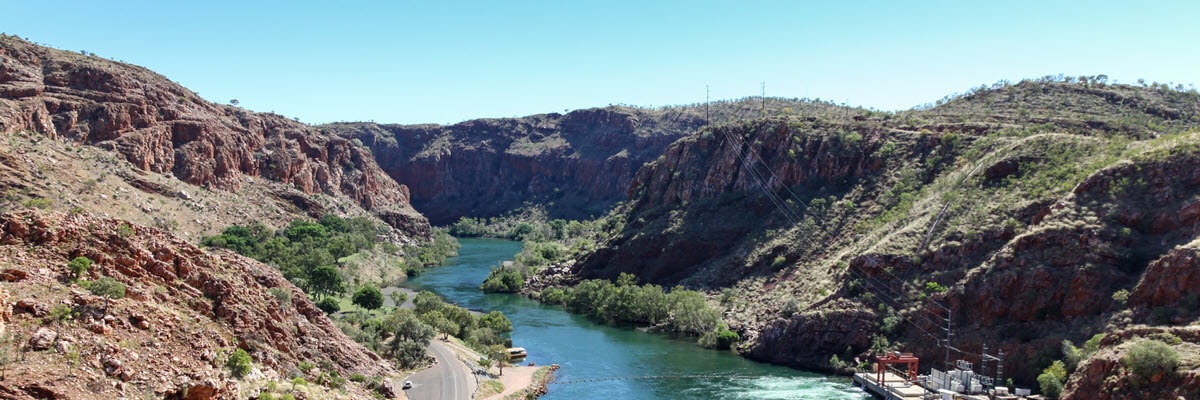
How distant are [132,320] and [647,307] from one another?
6881cm

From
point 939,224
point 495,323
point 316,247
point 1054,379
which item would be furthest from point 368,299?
point 1054,379

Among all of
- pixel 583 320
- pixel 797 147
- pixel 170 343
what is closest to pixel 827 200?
pixel 797 147

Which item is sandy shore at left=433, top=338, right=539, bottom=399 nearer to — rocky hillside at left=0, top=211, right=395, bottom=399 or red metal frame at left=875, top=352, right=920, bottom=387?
rocky hillside at left=0, top=211, right=395, bottom=399

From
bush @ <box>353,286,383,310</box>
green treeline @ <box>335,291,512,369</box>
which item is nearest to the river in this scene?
green treeline @ <box>335,291,512,369</box>

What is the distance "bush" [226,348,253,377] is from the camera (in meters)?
39.2

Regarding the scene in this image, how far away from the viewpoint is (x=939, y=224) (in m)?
82.9

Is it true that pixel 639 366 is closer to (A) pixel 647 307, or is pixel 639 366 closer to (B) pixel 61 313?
(A) pixel 647 307

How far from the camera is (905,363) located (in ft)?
236

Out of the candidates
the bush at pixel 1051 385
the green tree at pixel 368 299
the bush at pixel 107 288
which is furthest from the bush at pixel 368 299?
the bush at pixel 1051 385

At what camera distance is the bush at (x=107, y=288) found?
36094mm

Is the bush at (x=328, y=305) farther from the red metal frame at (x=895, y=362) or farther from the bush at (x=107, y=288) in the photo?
the red metal frame at (x=895, y=362)

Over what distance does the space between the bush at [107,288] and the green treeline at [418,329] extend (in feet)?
92.5

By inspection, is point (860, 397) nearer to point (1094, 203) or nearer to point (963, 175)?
point (1094, 203)

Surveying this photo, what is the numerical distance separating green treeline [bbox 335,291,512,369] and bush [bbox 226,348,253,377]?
23.5 metres
